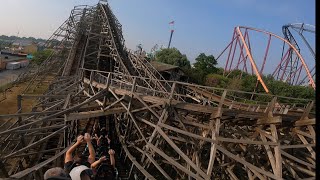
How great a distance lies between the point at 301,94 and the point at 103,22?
16.3m

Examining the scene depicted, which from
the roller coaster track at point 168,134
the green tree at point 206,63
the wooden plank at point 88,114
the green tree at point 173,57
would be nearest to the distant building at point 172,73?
the green tree at point 206,63

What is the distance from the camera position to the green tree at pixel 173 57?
153 ft

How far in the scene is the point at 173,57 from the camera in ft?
159

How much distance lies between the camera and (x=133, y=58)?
22.1 meters

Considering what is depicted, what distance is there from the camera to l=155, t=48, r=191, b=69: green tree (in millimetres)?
46681

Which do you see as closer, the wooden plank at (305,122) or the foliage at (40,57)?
the wooden plank at (305,122)

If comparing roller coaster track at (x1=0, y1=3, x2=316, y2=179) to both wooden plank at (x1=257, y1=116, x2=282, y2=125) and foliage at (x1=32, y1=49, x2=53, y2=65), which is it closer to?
wooden plank at (x1=257, y1=116, x2=282, y2=125)

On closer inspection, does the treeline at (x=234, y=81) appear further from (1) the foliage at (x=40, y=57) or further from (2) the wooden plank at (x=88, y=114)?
(2) the wooden plank at (x=88, y=114)

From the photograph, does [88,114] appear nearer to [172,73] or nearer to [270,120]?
[270,120]

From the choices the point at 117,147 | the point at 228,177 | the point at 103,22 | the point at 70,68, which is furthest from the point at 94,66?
the point at 228,177

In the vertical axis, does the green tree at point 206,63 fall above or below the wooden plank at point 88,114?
above

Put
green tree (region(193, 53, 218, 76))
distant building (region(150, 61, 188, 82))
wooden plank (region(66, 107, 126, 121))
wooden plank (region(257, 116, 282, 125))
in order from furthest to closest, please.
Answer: green tree (region(193, 53, 218, 76))
distant building (region(150, 61, 188, 82))
wooden plank (region(66, 107, 126, 121))
wooden plank (region(257, 116, 282, 125))

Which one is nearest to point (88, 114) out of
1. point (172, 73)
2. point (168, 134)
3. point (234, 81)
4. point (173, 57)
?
point (168, 134)

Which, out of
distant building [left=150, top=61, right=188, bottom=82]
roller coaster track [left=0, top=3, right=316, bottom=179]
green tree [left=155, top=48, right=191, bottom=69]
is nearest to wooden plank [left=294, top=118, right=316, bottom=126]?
roller coaster track [left=0, top=3, right=316, bottom=179]
